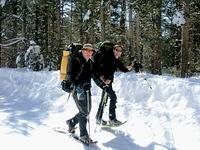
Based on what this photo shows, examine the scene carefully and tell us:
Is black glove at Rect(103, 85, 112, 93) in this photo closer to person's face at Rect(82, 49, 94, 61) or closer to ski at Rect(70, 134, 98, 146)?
person's face at Rect(82, 49, 94, 61)

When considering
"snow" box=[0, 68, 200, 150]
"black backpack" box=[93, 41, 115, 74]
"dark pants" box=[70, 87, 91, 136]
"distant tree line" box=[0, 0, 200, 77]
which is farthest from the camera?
"distant tree line" box=[0, 0, 200, 77]

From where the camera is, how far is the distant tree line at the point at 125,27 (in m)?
20.2

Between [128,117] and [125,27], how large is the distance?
2320 centimetres

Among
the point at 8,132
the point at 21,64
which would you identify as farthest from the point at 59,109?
the point at 21,64

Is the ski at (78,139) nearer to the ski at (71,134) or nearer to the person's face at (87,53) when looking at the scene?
the ski at (71,134)

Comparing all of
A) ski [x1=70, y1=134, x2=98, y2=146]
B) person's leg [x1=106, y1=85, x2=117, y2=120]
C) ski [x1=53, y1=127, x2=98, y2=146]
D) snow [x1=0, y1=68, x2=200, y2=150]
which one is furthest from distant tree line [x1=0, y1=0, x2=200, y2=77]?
ski [x1=70, y1=134, x2=98, y2=146]

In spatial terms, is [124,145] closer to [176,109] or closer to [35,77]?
[176,109]

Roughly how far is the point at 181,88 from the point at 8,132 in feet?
14.9

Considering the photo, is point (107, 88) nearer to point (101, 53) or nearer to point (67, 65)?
point (101, 53)

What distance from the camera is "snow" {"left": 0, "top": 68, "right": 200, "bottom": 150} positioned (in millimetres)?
8859

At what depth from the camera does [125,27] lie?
33.6m

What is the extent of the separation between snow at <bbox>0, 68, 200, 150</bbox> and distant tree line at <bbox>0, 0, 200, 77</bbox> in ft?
16.0

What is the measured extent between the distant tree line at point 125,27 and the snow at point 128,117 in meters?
4.88

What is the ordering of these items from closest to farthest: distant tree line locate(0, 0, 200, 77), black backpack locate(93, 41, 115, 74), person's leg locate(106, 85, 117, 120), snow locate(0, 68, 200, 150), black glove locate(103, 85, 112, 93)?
snow locate(0, 68, 200, 150) < black backpack locate(93, 41, 115, 74) < black glove locate(103, 85, 112, 93) < person's leg locate(106, 85, 117, 120) < distant tree line locate(0, 0, 200, 77)
